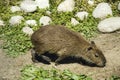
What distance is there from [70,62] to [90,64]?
0.52 meters

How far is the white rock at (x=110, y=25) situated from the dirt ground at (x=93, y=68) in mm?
247

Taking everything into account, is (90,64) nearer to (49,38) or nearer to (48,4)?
(49,38)

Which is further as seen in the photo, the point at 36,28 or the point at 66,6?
the point at 66,6

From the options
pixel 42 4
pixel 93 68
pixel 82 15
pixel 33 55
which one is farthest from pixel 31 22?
pixel 93 68

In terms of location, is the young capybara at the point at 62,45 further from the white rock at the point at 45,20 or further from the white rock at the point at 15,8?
the white rock at the point at 15,8

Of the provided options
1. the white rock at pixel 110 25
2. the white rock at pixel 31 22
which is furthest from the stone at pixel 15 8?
the white rock at pixel 110 25

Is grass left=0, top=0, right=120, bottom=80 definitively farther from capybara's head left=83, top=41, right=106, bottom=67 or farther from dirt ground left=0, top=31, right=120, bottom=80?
capybara's head left=83, top=41, right=106, bottom=67

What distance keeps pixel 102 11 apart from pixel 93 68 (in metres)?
2.79

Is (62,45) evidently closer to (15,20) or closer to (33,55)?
(33,55)

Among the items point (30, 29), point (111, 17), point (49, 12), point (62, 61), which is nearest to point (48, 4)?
point (49, 12)

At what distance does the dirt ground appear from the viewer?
8.82 metres

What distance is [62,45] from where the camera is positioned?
9.38 meters

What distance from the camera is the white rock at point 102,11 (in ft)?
37.5

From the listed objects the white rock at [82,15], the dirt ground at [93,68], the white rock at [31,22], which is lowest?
the dirt ground at [93,68]
